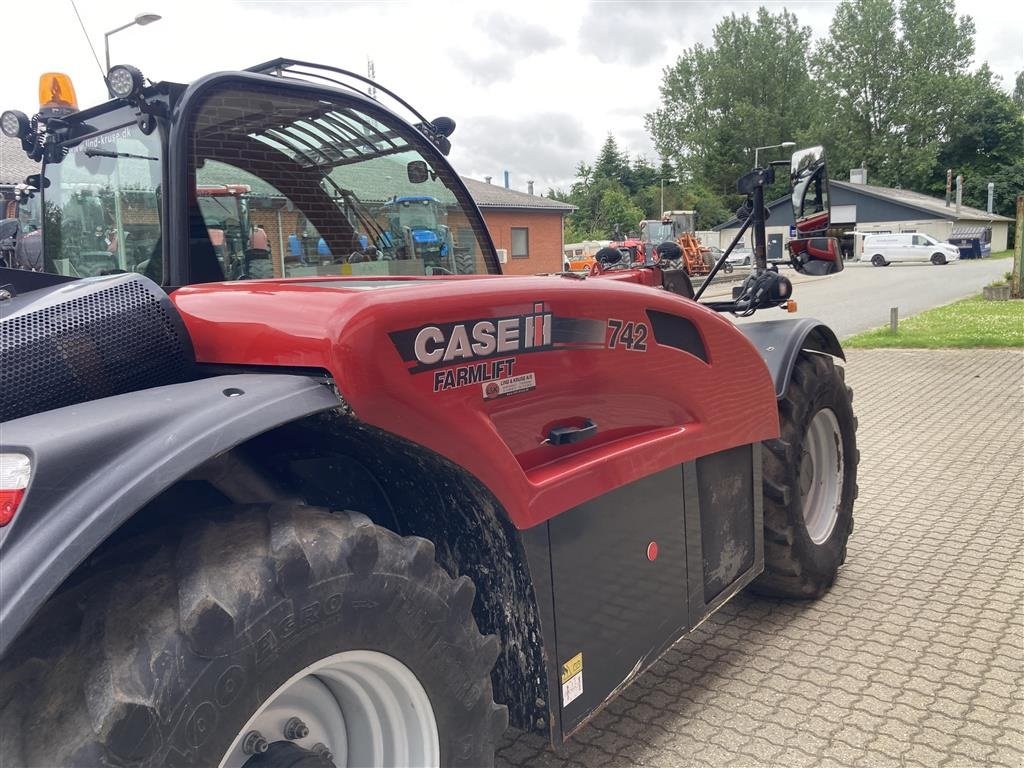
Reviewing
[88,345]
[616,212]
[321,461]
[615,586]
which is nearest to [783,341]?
[615,586]

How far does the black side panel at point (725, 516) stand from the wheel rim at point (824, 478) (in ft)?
3.05

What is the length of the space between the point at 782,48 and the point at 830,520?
76.1 metres

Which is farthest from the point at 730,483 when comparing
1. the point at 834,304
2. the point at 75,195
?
the point at 834,304

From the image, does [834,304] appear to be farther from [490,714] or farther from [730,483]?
[490,714]

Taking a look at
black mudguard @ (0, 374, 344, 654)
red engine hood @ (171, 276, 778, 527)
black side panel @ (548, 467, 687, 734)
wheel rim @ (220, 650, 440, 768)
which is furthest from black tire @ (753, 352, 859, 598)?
black mudguard @ (0, 374, 344, 654)

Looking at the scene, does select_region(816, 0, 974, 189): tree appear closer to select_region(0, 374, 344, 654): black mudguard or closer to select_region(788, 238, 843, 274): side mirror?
select_region(788, 238, 843, 274): side mirror

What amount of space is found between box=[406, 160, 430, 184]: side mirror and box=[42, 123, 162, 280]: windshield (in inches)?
33.3

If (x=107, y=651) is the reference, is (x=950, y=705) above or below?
below

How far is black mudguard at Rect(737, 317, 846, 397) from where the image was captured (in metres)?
3.69

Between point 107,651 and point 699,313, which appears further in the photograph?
point 699,313

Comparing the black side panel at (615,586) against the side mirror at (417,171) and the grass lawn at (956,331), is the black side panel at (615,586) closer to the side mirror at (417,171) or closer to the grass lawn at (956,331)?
the side mirror at (417,171)

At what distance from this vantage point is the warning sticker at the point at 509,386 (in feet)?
6.64

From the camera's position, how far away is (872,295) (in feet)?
82.5

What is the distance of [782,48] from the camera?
71.2 meters
